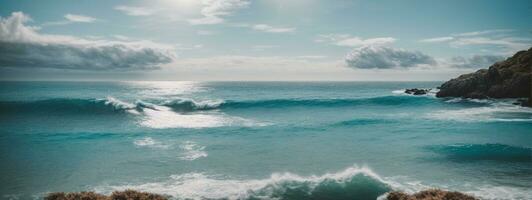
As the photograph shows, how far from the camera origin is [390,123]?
38156 mm

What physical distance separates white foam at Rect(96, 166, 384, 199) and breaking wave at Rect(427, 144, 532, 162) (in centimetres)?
891

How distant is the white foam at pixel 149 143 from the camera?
25.2 meters

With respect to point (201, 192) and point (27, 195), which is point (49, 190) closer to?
point (27, 195)

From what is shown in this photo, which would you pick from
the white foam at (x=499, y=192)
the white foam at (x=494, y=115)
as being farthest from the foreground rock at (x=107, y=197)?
the white foam at (x=494, y=115)

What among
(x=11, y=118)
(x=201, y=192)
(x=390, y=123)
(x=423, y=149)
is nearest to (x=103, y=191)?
(x=201, y=192)

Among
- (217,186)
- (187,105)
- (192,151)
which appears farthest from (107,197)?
(187,105)

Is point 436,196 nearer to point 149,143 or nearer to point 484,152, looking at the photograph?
point 484,152

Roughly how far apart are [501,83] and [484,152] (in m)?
46.0

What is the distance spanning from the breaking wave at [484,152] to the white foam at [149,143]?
17429 millimetres

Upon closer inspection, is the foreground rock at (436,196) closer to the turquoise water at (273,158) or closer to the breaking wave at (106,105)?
the turquoise water at (273,158)

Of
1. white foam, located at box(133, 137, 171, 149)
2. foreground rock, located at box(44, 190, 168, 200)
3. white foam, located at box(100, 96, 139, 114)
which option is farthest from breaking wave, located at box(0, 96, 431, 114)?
foreground rock, located at box(44, 190, 168, 200)

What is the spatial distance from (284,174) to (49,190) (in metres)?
9.56

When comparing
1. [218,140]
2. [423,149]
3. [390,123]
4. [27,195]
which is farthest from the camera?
[390,123]

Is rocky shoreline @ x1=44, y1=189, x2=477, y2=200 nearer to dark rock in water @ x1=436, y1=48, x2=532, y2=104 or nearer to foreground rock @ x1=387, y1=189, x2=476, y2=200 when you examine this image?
foreground rock @ x1=387, y1=189, x2=476, y2=200
